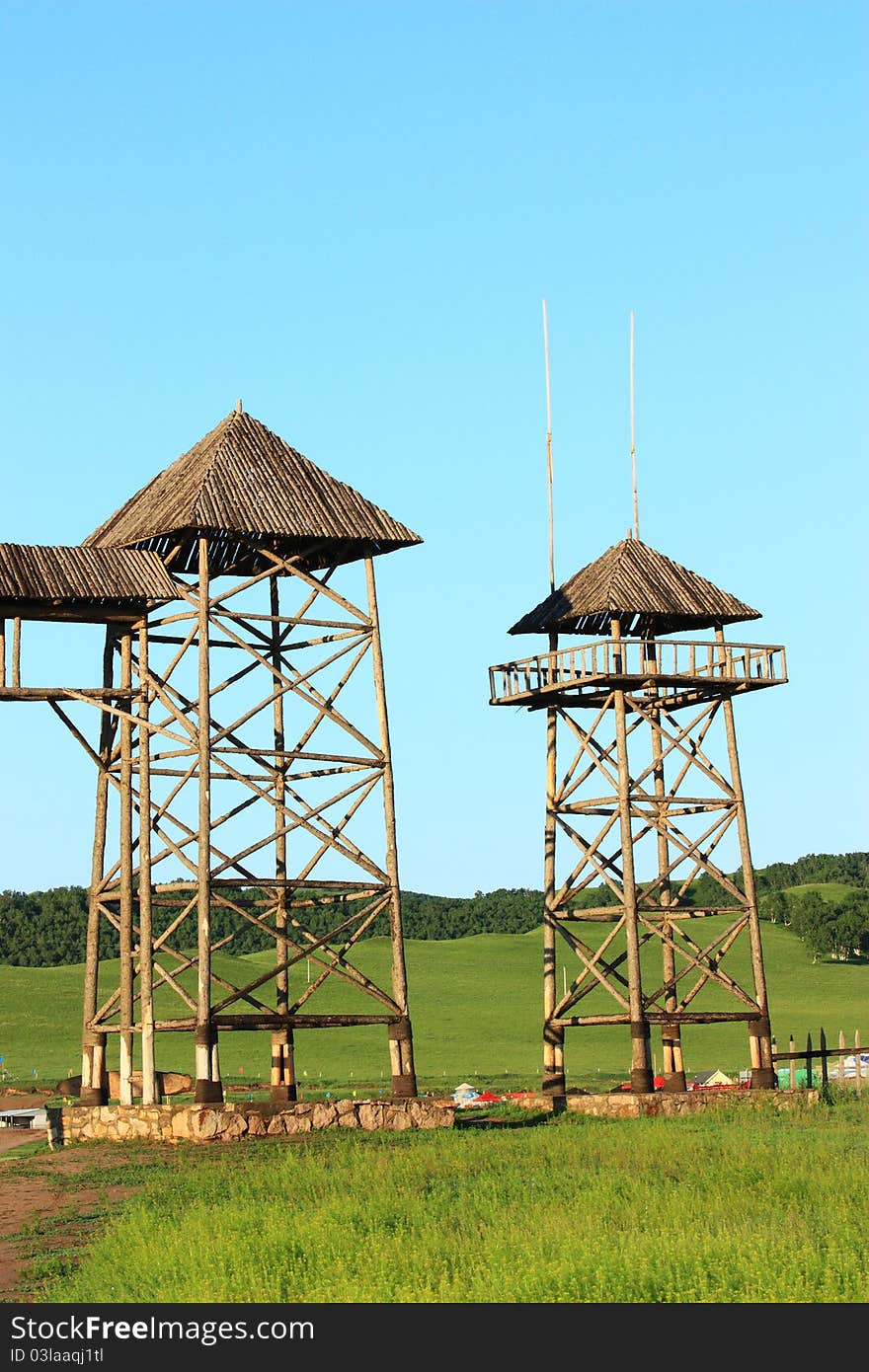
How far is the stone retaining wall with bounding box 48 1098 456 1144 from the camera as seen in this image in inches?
1238

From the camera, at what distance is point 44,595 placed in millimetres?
33469

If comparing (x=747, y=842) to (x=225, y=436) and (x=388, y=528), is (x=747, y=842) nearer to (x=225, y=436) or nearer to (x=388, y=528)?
(x=388, y=528)

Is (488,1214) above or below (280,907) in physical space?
below

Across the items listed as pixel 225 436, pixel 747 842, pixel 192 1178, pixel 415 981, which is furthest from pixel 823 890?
pixel 192 1178

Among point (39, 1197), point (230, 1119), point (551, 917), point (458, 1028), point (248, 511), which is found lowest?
point (39, 1197)

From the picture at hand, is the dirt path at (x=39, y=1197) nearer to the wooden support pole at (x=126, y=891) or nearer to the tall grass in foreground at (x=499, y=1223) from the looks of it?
the tall grass in foreground at (x=499, y=1223)

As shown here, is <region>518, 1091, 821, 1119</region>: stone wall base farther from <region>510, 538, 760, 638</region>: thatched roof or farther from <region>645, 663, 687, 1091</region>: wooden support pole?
<region>510, 538, 760, 638</region>: thatched roof

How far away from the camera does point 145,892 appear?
3391 cm

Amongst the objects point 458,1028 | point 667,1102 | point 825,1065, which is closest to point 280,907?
point 667,1102

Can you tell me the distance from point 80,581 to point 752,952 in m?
16.9

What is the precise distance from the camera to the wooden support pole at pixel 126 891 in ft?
112

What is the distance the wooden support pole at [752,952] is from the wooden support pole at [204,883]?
1249cm

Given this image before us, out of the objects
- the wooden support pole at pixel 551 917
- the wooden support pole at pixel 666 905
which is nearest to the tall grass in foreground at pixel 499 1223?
the wooden support pole at pixel 551 917

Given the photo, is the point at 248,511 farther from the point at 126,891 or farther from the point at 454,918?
the point at 454,918
